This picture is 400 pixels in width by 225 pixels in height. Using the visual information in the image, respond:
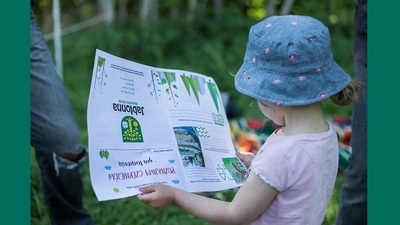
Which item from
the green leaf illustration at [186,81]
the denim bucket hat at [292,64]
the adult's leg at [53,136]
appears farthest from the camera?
the adult's leg at [53,136]

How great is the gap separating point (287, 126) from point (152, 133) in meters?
0.40

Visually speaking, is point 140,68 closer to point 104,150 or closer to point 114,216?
point 104,150

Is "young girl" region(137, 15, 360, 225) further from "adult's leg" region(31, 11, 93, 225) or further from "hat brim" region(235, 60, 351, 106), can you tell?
"adult's leg" region(31, 11, 93, 225)

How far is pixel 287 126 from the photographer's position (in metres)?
1.71

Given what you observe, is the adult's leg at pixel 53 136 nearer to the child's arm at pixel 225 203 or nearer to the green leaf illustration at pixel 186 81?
the green leaf illustration at pixel 186 81

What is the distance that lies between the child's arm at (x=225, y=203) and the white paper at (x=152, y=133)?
0.05m

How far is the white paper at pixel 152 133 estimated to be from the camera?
172cm

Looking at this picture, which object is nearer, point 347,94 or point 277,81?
point 277,81

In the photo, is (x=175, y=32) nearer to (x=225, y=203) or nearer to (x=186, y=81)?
(x=186, y=81)

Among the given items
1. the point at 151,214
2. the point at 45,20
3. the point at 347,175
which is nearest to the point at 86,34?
the point at 45,20

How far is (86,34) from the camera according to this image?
7875 millimetres

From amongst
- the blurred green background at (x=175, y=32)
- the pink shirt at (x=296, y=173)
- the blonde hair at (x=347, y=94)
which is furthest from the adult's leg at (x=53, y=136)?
the blurred green background at (x=175, y=32)

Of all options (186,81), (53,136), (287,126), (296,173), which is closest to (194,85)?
(186,81)

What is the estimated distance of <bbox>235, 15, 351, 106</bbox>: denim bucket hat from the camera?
1618 mm
